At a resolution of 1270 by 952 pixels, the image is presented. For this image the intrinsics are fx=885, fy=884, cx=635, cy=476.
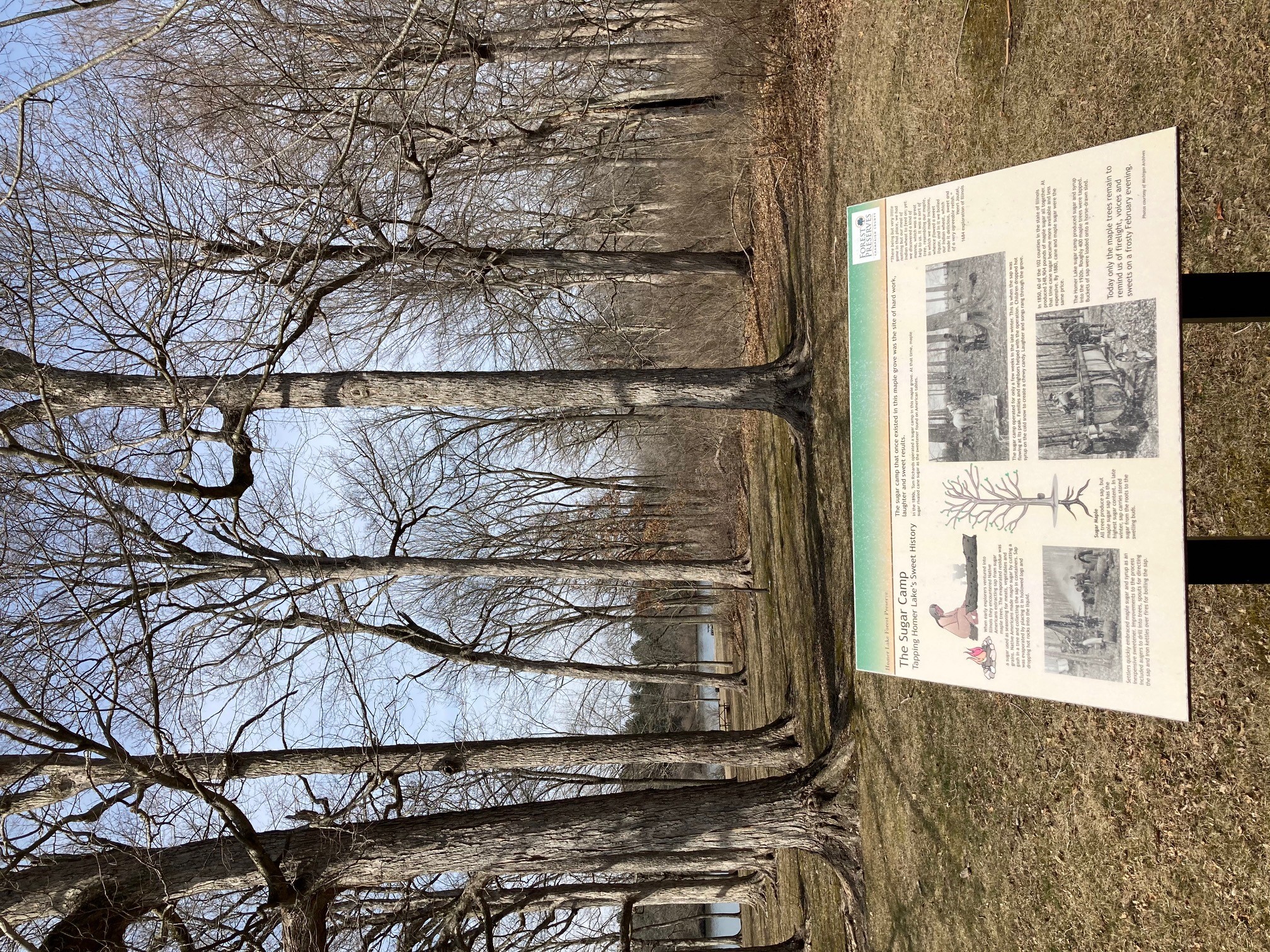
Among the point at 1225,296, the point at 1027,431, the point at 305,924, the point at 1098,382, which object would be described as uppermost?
the point at 1225,296

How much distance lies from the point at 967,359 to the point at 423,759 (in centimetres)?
633

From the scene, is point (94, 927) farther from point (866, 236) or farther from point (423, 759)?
point (866, 236)

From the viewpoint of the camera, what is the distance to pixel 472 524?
14.5 meters

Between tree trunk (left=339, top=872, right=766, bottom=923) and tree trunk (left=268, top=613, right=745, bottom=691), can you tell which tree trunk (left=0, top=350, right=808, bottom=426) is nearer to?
tree trunk (left=268, top=613, right=745, bottom=691)

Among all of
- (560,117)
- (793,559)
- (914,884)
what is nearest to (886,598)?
(914,884)

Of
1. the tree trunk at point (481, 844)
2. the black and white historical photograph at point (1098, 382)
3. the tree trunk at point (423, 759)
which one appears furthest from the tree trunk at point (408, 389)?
the black and white historical photograph at point (1098, 382)

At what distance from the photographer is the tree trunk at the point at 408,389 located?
287 inches

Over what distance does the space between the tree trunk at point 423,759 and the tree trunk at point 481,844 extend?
1.88 ft

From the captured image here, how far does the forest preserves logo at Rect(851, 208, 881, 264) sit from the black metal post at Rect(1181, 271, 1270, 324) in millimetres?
1455

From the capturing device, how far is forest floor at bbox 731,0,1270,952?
4438mm

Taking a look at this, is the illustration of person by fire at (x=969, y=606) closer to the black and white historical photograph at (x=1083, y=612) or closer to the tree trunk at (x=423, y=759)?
the black and white historical photograph at (x=1083, y=612)

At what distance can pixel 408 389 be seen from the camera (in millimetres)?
7949

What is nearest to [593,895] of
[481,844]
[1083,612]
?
[481,844]

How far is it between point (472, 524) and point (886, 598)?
10.8 metres
